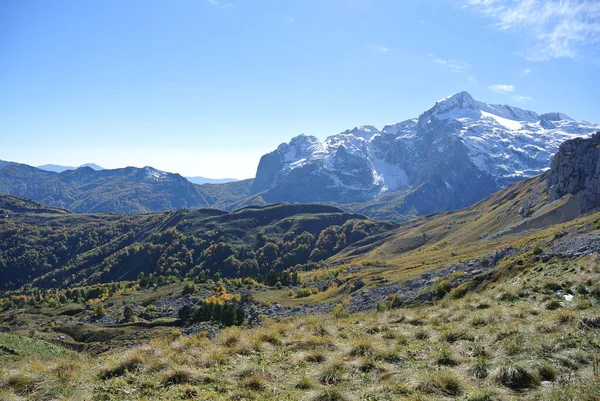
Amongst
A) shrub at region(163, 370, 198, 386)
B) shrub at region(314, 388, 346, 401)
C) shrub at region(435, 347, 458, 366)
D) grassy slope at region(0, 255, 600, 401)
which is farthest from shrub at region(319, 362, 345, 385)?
shrub at region(163, 370, 198, 386)

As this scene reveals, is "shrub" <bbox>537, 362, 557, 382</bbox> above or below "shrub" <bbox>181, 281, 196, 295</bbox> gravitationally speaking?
above

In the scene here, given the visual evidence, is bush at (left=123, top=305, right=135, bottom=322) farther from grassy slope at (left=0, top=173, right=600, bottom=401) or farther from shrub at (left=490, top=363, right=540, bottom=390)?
shrub at (left=490, top=363, right=540, bottom=390)

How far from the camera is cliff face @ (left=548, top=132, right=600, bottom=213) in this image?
108 metres

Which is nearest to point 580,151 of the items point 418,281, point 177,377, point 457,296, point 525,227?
point 525,227

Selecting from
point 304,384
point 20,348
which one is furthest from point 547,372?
point 20,348

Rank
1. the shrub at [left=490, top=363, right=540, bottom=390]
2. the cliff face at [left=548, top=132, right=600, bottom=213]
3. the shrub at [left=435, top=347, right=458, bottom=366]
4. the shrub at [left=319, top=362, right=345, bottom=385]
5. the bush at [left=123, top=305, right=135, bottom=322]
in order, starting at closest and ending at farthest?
the shrub at [left=490, top=363, right=540, bottom=390]
the shrub at [left=319, top=362, right=345, bottom=385]
the shrub at [left=435, top=347, right=458, bottom=366]
the bush at [left=123, top=305, right=135, bottom=322]
the cliff face at [left=548, top=132, right=600, bottom=213]

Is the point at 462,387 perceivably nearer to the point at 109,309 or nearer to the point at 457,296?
the point at 457,296

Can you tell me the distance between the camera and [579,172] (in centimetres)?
12644

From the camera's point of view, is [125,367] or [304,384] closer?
[304,384]

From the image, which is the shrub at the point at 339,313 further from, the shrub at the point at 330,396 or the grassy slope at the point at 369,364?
the shrub at the point at 330,396

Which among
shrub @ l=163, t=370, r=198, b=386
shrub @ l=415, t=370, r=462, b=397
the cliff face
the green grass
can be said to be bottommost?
the green grass

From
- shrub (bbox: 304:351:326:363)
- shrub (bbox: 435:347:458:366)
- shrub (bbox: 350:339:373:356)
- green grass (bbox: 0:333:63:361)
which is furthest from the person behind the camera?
green grass (bbox: 0:333:63:361)

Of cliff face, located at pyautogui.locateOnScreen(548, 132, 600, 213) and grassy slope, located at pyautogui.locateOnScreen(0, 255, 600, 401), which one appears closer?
grassy slope, located at pyautogui.locateOnScreen(0, 255, 600, 401)

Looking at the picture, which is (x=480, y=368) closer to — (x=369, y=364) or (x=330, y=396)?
(x=369, y=364)
